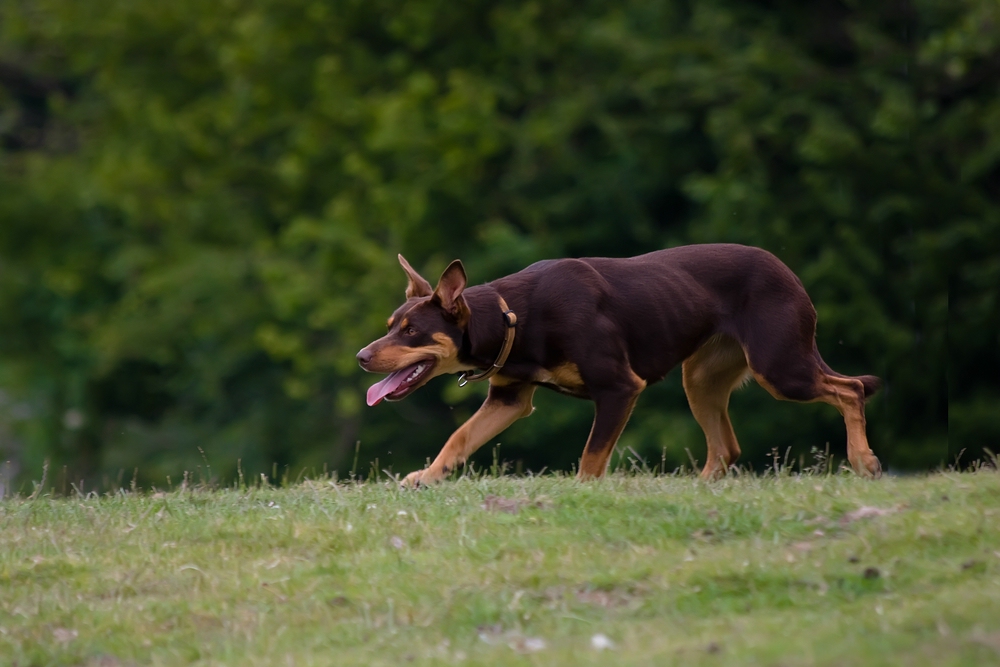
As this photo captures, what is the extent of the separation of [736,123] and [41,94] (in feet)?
63.2

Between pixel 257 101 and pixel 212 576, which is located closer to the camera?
pixel 212 576

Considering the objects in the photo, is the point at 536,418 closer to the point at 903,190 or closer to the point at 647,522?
the point at 903,190

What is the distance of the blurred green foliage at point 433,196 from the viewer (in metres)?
17.7

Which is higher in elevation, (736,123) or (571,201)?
(736,123)

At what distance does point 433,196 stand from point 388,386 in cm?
1373

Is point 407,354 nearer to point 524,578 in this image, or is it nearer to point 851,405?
point 524,578

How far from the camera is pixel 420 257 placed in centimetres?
2188

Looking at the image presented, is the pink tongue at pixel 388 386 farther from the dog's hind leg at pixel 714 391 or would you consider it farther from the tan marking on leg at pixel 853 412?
the tan marking on leg at pixel 853 412

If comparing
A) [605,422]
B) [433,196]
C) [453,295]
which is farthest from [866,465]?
[433,196]

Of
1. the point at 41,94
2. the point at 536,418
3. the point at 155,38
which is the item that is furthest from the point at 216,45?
the point at 536,418

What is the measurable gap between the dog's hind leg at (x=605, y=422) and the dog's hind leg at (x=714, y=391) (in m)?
1.09

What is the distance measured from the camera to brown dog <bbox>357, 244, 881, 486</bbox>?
27.1ft

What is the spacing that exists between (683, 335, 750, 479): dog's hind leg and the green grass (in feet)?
5.33

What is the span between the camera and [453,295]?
8.19 m
